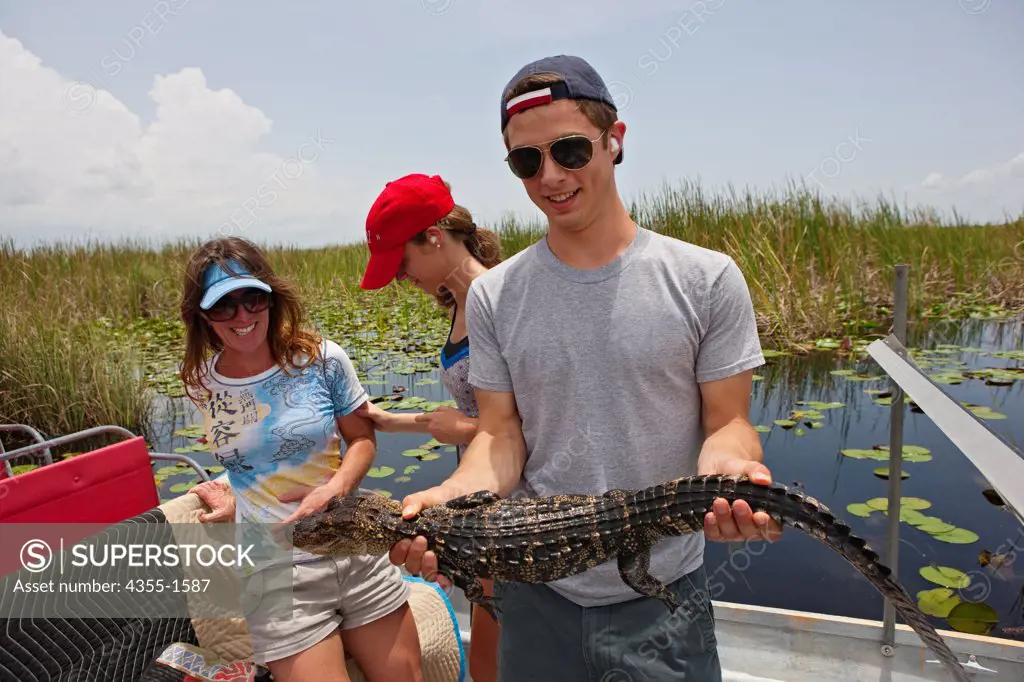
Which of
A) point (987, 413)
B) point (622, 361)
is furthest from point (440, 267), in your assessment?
point (987, 413)

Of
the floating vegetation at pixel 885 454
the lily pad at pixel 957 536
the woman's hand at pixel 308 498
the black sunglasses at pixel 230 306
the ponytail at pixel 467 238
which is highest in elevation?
the ponytail at pixel 467 238

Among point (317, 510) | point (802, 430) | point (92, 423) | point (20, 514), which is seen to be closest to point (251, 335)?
point (317, 510)

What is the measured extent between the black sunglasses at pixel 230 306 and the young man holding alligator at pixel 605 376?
116 cm

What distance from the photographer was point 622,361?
1.73 metres

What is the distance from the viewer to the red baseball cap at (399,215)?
2707 millimetres

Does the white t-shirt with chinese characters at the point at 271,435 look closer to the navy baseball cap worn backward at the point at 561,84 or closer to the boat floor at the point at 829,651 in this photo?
the navy baseball cap worn backward at the point at 561,84

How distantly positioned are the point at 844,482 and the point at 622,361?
175 inches

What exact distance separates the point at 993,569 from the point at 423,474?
14.6 feet

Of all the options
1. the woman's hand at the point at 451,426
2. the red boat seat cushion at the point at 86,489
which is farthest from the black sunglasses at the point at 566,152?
the red boat seat cushion at the point at 86,489

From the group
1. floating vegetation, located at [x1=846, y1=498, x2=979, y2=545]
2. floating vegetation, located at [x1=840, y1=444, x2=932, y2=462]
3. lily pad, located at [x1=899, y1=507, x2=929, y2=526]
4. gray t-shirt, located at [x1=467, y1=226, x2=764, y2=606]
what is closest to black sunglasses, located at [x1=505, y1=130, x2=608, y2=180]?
gray t-shirt, located at [x1=467, y1=226, x2=764, y2=606]

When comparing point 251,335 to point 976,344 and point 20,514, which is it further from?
point 976,344

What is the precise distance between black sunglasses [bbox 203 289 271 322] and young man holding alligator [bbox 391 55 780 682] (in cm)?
116

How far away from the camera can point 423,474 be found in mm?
6098

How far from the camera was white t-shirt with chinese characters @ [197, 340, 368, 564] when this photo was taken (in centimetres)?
245
